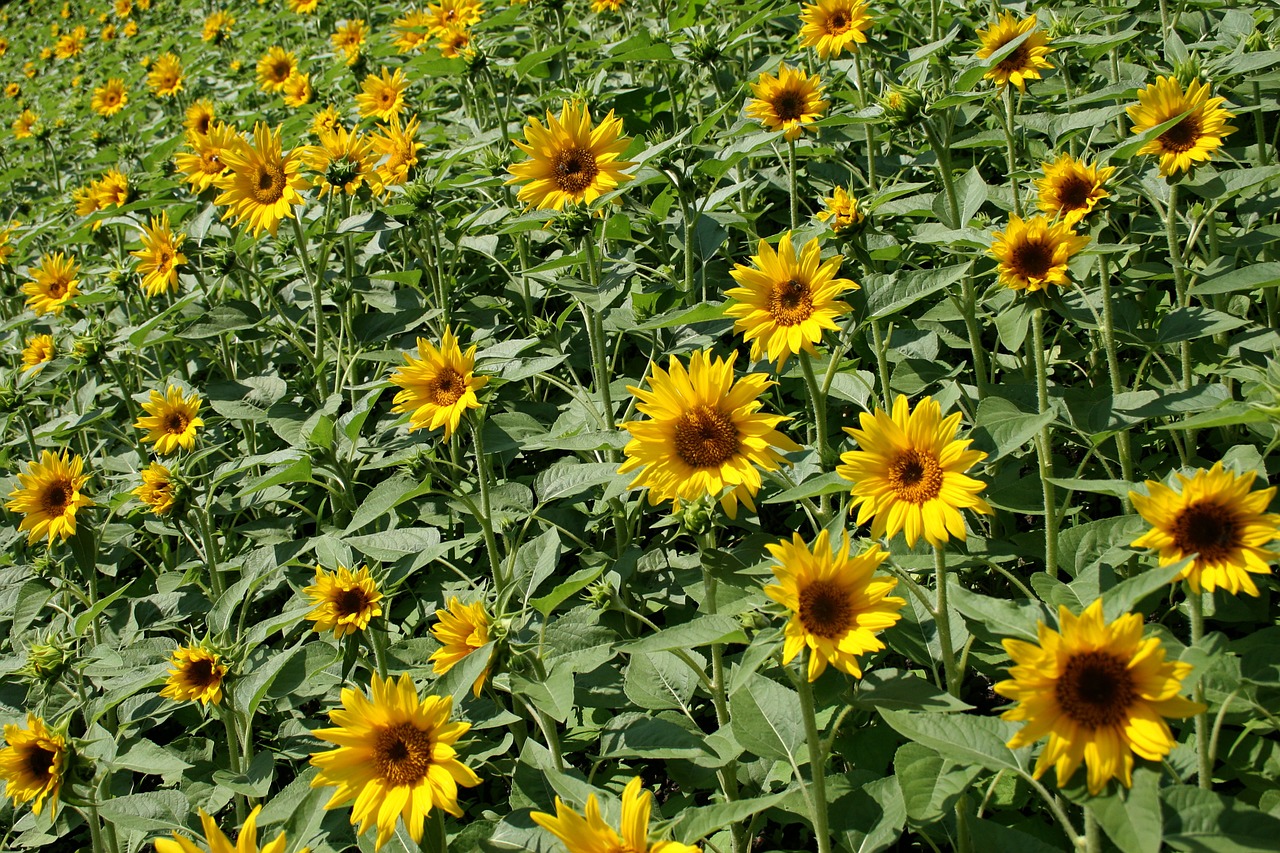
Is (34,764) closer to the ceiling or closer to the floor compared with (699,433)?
closer to the floor

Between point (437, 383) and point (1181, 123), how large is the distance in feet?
6.07

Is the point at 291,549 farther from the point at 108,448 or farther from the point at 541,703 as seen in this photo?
the point at 108,448

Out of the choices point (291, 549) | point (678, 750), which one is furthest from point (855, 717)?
point (291, 549)

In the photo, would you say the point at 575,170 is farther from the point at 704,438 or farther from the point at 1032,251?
the point at 1032,251

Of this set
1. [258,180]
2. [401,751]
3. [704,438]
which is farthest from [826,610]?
[258,180]

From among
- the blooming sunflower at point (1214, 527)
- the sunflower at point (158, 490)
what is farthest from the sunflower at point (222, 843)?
the blooming sunflower at point (1214, 527)

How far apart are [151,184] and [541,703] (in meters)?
3.61

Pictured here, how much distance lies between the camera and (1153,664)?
1185mm

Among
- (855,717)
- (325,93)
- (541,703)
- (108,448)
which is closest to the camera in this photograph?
(541,703)

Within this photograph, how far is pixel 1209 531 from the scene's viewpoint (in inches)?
53.3

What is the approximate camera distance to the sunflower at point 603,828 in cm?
139

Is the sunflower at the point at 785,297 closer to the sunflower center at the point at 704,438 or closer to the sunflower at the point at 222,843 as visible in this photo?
the sunflower center at the point at 704,438

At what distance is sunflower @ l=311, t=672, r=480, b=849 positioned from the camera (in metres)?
1.60

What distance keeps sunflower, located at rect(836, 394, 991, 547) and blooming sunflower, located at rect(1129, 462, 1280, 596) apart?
10.9 inches
